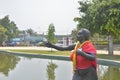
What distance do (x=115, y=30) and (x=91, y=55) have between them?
76.7 feet

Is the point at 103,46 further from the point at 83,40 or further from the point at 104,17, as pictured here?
the point at 83,40

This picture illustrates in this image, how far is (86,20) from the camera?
104 feet

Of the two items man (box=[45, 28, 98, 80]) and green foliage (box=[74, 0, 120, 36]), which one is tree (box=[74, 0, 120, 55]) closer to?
green foliage (box=[74, 0, 120, 36])

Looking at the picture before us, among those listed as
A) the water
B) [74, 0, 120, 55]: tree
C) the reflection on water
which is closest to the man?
the water

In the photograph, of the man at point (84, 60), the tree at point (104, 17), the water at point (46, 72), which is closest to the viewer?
the man at point (84, 60)

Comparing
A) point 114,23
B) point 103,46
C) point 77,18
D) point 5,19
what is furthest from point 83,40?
point 5,19

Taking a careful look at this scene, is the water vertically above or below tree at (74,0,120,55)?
below

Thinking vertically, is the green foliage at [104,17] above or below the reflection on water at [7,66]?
above

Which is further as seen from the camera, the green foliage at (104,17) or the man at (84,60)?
the green foliage at (104,17)

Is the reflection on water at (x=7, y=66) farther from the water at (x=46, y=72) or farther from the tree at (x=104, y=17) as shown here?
the tree at (x=104, y=17)

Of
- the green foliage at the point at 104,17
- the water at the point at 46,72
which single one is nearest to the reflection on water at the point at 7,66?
the water at the point at 46,72

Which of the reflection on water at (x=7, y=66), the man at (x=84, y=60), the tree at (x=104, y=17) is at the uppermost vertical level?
the tree at (x=104, y=17)

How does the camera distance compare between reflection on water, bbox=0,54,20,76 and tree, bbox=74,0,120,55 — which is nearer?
reflection on water, bbox=0,54,20,76

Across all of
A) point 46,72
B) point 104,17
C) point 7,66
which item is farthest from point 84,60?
point 104,17
